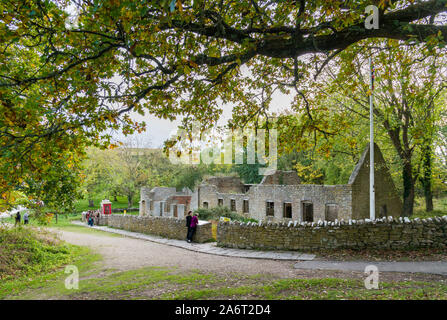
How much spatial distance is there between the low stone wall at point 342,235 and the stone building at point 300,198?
5500mm

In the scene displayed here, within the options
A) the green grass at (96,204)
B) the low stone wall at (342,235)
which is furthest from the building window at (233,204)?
the green grass at (96,204)

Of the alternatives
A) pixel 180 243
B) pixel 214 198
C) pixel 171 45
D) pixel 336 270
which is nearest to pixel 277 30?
pixel 171 45

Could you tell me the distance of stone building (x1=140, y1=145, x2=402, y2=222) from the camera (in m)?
16.3

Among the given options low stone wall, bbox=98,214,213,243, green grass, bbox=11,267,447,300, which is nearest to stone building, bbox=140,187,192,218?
low stone wall, bbox=98,214,213,243

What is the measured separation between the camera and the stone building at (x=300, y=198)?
53.5 feet

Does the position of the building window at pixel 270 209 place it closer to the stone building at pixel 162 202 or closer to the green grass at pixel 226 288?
the stone building at pixel 162 202

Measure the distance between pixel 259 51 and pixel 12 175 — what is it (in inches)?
254

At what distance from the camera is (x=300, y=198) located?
19.9m

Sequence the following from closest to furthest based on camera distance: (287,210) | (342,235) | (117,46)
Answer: (117,46) → (342,235) → (287,210)

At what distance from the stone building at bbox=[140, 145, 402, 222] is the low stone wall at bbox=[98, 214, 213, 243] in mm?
4681

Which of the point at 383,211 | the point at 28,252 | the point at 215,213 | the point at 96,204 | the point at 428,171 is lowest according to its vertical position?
the point at 96,204

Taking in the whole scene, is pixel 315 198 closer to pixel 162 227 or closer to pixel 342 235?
pixel 342 235

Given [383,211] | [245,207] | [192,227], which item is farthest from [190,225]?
[383,211]

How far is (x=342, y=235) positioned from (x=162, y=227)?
1211cm
